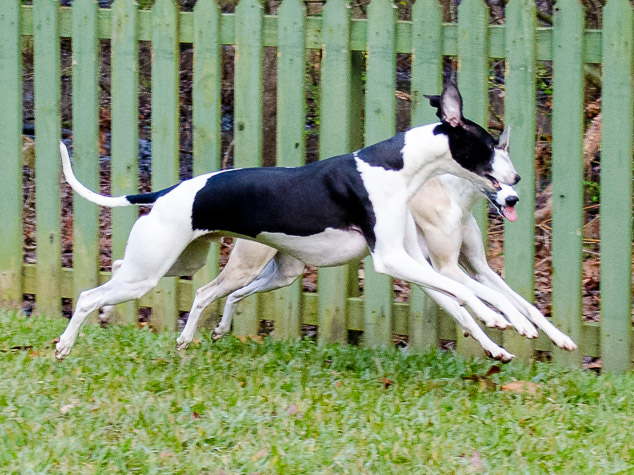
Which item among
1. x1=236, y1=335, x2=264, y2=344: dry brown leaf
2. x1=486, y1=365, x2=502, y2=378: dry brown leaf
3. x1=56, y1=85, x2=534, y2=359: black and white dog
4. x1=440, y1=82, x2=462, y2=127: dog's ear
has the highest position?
x1=440, y1=82, x2=462, y2=127: dog's ear

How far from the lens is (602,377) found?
18.5ft

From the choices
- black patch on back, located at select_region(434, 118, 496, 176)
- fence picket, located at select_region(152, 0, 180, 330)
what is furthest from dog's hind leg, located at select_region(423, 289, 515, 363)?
fence picket, located at select_region(152, 0, 180, 330)

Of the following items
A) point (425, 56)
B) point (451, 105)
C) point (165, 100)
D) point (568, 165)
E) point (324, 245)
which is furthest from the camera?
point (165, 100)

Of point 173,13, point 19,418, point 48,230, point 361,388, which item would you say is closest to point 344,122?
point 173,13

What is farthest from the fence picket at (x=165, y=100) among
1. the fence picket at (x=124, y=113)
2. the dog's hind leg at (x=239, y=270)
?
the dog's hind leg at (x=239, y=270)

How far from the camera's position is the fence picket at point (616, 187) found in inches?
223

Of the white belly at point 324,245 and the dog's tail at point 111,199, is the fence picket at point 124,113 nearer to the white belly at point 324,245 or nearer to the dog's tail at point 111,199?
the dog's tail at point 111,199

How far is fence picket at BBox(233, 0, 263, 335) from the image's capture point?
6.33 m

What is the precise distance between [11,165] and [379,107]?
259cm

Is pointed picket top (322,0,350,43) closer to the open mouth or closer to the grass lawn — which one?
the open mouth

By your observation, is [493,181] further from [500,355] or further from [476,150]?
[500,355]

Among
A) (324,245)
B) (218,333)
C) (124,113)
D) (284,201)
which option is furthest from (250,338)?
(124,113)

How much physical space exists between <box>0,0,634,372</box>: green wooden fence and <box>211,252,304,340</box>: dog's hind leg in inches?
14.3

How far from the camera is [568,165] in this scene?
5.85 meters
